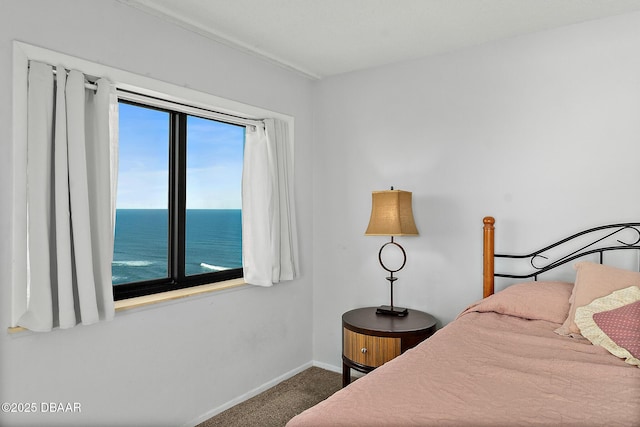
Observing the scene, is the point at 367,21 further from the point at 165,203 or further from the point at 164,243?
the point at 164,243

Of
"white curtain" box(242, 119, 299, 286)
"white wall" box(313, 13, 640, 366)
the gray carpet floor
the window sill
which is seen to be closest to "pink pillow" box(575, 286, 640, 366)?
"white wall" box(313, 13, 640, 366)

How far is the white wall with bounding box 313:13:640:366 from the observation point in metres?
2.48

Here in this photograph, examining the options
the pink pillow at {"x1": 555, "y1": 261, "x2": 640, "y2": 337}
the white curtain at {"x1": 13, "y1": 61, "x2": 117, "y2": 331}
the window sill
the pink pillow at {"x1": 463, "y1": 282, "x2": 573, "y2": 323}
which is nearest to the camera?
the white curtain at {"x1": 13, "y1": 61, "x2": 117, "y2": 331}

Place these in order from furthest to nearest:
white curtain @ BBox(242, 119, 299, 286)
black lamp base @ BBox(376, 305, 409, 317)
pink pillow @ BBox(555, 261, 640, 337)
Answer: white curtain @ BBox(242, 119, 299, 286)
black lamp base @ BBox(376, 305, 409, 317)
pink pillow @ BBox(555, 261, 640, 337)

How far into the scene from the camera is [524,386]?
143cm

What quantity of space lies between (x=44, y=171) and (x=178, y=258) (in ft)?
3.38

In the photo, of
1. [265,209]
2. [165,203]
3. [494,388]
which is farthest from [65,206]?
[494,388]

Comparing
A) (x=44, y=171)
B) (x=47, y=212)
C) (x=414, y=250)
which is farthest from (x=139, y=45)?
(x=414, y=250)

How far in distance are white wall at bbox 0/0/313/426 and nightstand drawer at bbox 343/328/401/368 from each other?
2.53 ft

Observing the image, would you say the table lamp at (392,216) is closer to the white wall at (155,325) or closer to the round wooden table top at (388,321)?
the round wooden table top at (388,321)

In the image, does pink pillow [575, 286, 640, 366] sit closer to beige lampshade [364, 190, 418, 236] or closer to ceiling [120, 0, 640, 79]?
beige lampshade [364, 190, 418, 236]

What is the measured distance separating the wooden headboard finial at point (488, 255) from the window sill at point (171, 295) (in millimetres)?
1654

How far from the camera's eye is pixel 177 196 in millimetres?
2783

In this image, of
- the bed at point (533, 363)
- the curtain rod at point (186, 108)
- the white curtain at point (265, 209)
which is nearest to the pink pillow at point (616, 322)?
the bed at point (533, 363)
